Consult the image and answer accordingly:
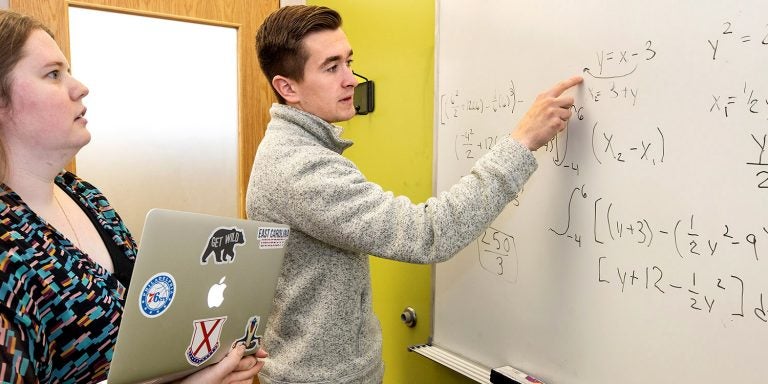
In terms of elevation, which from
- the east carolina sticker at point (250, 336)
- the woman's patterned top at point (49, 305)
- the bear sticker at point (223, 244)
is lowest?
the east carolina sticker at point (250, 336)

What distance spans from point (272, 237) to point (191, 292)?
0.54 feet

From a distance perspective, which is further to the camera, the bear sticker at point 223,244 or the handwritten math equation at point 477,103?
the handwritten math equation at point 477,103

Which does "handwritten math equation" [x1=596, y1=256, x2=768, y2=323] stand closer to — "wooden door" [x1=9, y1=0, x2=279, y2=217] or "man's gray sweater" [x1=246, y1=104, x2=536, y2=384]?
"man's gray sweater" [x1=246, y1=104, x2=536, y2=384]

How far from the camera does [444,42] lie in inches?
56.1

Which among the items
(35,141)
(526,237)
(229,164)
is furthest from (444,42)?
(229,164)

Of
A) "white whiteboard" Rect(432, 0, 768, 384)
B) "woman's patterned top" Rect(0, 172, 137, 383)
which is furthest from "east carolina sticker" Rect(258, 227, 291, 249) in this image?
"white whiteboard" Rect(432, 0, 768, 384)

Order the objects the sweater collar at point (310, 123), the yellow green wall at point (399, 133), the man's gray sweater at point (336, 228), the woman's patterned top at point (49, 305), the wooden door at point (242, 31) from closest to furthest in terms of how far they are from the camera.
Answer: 1. the woman's patterned top at point (49, 305)
2. the man's gray sweater at point (336, 228)
3. the sweater collar at point (310, 123)
4. the yellow green wall at point (399, 133)
5. the wooden door at point (242, 31)

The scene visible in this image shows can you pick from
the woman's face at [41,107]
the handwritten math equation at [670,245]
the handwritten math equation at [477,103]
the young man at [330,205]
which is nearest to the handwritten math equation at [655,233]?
the handwritten math equation at [670,245]

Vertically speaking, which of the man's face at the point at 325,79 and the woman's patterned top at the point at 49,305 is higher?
the man's face at the point at 325,79

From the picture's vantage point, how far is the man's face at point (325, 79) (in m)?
1.18

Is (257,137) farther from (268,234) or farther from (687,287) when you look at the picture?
(687,287)

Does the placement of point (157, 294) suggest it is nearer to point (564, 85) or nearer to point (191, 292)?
point (191, 292)

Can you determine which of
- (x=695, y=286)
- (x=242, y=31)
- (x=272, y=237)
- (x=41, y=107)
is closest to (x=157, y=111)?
(x=242, y=31)

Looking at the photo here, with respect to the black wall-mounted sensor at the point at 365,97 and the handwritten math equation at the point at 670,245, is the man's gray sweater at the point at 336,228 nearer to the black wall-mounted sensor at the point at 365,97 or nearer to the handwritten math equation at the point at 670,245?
the handwritten math equation at the point at 670,245
